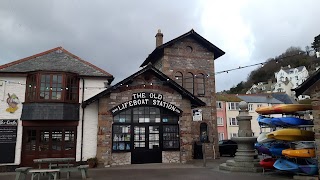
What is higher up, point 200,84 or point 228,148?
point 200,84

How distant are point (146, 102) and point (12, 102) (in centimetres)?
699

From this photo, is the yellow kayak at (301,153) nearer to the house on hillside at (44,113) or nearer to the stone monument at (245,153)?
the stone monument at (245,153)

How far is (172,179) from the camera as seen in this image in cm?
991

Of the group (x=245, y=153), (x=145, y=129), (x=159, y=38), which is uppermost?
(x=159, y=38)

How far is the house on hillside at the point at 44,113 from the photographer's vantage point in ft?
44.9

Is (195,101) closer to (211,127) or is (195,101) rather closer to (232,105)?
(211,127)

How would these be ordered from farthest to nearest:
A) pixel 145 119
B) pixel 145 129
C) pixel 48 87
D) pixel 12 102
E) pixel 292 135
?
pixel 145 119
pixel 145 129
pixel 48 87
pixel 12 102
pixel 292 135

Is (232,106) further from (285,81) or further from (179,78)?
(285,81)

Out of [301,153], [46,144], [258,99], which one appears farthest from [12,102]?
[258,99]

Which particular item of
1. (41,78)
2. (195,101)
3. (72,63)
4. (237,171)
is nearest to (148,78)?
(195,101)

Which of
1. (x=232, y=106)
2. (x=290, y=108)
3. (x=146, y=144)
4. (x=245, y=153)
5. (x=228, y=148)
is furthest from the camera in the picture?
(x=232, y=106)

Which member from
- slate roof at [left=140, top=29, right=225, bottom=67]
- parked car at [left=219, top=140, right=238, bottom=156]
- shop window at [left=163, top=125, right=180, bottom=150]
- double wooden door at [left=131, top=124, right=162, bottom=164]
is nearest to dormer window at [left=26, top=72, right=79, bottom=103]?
double wooden door at [left=131, top=124, right=162, bottom=164]

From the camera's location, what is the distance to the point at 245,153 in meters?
12.0

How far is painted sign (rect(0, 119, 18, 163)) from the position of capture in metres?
13.5
